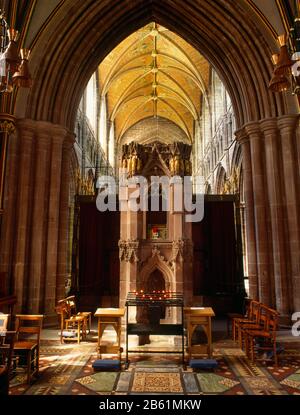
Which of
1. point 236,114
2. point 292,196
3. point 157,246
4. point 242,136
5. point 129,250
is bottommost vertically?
point 129,250

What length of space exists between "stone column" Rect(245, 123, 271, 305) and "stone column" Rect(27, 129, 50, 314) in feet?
20.5

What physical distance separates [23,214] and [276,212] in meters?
7.15

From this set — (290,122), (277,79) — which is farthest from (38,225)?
(290,122)

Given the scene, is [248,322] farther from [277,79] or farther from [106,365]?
[277,79]

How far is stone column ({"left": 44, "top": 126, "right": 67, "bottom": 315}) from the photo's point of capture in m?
9.83

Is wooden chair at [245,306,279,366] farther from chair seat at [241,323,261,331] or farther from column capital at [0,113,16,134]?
column capital at [0,113,16,134]

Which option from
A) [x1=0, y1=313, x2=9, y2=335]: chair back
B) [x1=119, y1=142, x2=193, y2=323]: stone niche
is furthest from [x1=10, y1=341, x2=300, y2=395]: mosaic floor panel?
[x1=119, y1=142, x2=193, y2=323]: stone niche

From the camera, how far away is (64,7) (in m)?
10.2

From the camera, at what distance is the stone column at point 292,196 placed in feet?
30.5

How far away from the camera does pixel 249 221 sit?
34.4 ft

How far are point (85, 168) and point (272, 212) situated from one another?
1159 cm

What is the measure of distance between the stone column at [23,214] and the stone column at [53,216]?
1.99 feet
